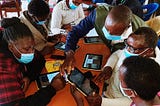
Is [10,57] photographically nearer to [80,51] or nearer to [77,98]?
[77,98]

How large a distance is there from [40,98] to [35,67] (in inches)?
15.1

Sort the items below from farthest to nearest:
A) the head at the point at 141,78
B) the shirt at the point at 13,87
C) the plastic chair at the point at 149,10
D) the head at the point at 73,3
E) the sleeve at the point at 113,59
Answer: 1. the plastic chair at the point at 149,10
2. the head at the point at 73,3
3. the sleeve at the point at 113,59
4. the shirt at the point at 13,87
5. the head at the point at 141,78

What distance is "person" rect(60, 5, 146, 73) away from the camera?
5.98 feet

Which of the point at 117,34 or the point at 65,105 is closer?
the point at 65,105

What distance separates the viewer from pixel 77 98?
167cm

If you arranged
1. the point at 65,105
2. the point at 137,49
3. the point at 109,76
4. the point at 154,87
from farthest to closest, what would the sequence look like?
the point at 109,76
the point at 137,49
the point at 65,105
the point at 154,87

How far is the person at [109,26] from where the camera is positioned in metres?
1.82

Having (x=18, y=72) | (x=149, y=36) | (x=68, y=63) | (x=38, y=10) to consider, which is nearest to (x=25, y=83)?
(x=18, y=72)

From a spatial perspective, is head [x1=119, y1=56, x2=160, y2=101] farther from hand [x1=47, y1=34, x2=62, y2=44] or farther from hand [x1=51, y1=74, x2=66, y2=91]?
hand [x1=47, y1=34, x2=62, y2=44]

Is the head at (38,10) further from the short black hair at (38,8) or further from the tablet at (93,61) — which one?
the tablet at (93,61)

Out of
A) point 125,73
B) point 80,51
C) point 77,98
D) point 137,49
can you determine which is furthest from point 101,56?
point 125,73

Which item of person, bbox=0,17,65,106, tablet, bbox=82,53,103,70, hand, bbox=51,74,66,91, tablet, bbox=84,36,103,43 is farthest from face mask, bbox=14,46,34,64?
tablet, bbox=84,36,103,43

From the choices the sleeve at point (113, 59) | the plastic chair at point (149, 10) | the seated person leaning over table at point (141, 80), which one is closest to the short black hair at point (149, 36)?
the sleeve at point (113, 59)

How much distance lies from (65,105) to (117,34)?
738 millimetres
